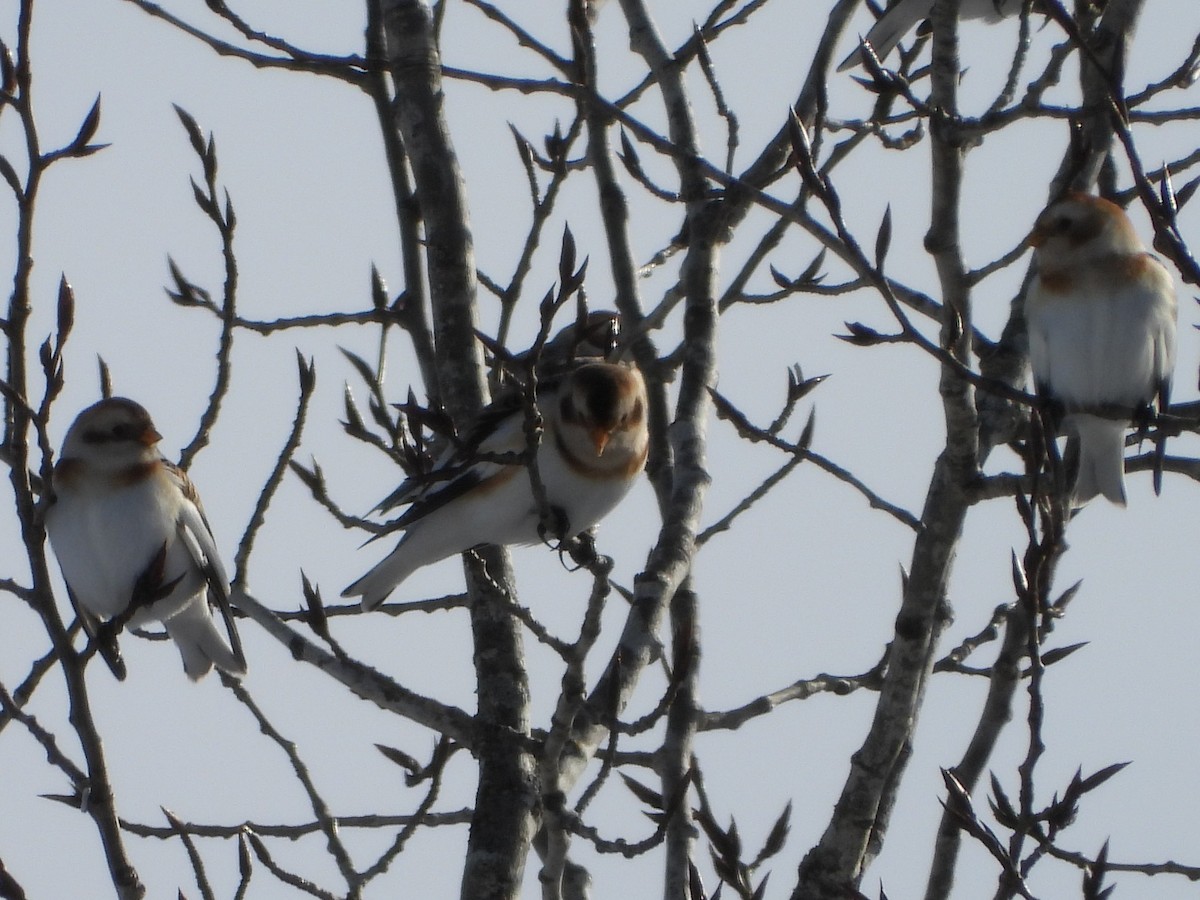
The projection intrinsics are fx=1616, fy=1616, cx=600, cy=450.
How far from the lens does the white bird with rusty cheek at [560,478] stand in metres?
5.49

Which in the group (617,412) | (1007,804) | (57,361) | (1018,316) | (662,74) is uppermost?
(662,74)

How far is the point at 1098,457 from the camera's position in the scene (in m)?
5.63

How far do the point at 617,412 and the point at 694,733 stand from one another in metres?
1.36

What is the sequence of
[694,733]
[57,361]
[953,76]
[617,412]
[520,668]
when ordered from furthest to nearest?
[617,412]
[520,668]
[694,733]
[953,76]
[57,361]

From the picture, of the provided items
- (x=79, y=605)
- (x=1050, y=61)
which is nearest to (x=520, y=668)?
(x=79, y=605)

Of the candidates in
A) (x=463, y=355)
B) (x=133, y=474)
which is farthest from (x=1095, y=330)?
(x=133, y=474)

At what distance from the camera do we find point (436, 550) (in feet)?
18.8

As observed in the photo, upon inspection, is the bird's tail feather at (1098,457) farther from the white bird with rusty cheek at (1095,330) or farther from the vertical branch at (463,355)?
the vertical branch at (463,355)

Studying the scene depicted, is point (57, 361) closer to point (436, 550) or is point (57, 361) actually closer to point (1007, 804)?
point (1007, 804)

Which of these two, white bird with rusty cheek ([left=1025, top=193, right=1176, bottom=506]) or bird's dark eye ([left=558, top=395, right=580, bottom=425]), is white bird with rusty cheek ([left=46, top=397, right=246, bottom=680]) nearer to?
bird's dark eye ([left=558, top=395, right=580, bottom=425])

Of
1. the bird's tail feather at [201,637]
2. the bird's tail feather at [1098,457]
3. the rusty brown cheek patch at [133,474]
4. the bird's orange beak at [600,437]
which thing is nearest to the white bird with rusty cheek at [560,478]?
the bird's orange beak at [600,437]

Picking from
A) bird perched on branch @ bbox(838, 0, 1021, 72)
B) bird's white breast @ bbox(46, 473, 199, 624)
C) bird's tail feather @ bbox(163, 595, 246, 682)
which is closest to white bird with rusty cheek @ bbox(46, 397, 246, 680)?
bird's white breast @ bbox(46, 473, 199, 624)

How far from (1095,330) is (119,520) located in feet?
11.6

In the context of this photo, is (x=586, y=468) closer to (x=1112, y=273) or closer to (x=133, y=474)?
(x=133, y=474)
